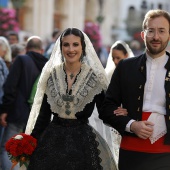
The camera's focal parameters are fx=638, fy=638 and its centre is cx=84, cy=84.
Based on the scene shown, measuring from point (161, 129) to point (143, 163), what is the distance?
275mm

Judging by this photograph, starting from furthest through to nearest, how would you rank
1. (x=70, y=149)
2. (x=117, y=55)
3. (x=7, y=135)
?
(x=117, y=55)
(x=7, y=135)
(x=70, y=149)

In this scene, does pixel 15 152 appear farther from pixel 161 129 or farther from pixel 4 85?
pixel 4 85

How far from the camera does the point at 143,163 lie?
4559 mm

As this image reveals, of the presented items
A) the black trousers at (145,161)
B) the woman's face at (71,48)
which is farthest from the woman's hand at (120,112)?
the woman's face at (71,48)

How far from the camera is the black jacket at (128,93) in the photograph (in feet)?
→ 15.1

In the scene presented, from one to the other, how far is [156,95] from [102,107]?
44cm

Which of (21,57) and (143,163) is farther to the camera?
(21,57)

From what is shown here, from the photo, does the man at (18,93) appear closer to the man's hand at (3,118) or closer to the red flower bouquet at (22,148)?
the man's hand at (3,118)

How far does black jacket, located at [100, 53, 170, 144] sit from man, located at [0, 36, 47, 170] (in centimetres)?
286

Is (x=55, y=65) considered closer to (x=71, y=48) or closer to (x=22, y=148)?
(x=71, y=48)

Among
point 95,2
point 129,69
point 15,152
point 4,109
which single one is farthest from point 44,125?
point 95,2

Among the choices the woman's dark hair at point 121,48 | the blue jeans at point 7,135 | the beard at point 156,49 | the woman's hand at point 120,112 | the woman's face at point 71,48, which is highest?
the beard at point 156,49

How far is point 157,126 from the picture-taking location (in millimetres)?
4574

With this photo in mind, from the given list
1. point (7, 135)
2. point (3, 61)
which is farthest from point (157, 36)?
point (3, 61)
